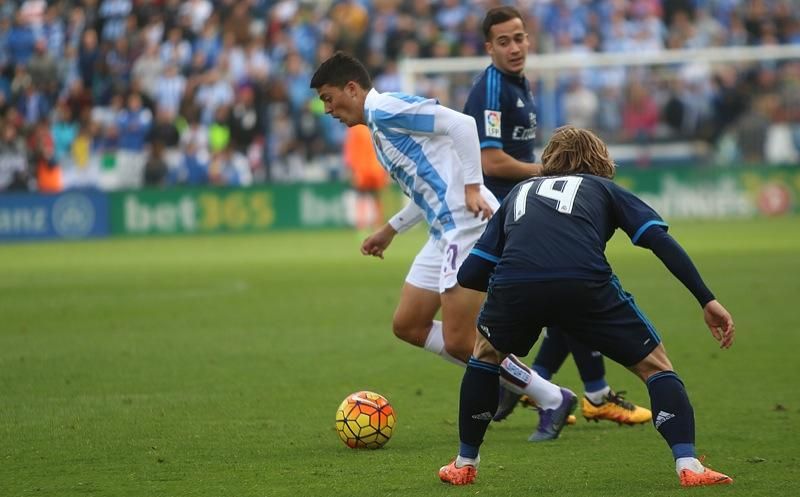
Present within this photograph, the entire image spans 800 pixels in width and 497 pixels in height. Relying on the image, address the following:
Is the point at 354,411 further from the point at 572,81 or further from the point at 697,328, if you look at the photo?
the point at 572,81

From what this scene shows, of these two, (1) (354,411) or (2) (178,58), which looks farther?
(2) (178,58)

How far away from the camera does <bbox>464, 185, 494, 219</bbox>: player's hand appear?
7.32m

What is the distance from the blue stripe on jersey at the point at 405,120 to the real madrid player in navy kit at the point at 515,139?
84cm

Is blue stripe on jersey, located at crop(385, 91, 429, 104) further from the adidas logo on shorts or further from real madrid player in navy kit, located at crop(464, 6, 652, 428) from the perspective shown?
the adidas logo on shorts

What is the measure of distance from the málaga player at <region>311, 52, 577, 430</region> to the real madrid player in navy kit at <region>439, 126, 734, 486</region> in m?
1.32

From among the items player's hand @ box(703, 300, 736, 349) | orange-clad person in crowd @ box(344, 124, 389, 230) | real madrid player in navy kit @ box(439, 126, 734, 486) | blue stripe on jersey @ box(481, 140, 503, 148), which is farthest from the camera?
orange-clad person in crowd @ box(344, 124, 389, 230)

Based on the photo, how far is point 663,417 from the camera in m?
5.86

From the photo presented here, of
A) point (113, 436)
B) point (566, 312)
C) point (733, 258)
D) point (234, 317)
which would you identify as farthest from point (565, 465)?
point (733, 258)

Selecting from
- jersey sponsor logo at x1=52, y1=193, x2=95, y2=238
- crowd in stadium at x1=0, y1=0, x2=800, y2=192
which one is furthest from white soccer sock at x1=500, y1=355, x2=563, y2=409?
jersey sponsor logo at x1=52, y1=193, x2=95, y2=238

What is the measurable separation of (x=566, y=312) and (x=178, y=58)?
2743 cm

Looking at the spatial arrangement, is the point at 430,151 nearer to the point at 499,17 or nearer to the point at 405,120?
the point at 405,120

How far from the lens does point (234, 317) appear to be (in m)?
13.7

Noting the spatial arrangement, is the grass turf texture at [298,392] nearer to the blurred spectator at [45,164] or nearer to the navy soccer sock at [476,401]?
the navy soccer sock at [476,401]

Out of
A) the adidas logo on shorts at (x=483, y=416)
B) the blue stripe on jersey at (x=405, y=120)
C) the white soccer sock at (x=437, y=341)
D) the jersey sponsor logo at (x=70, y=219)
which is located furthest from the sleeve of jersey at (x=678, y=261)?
the jersey sponsor logo at (x=70, y=219)
